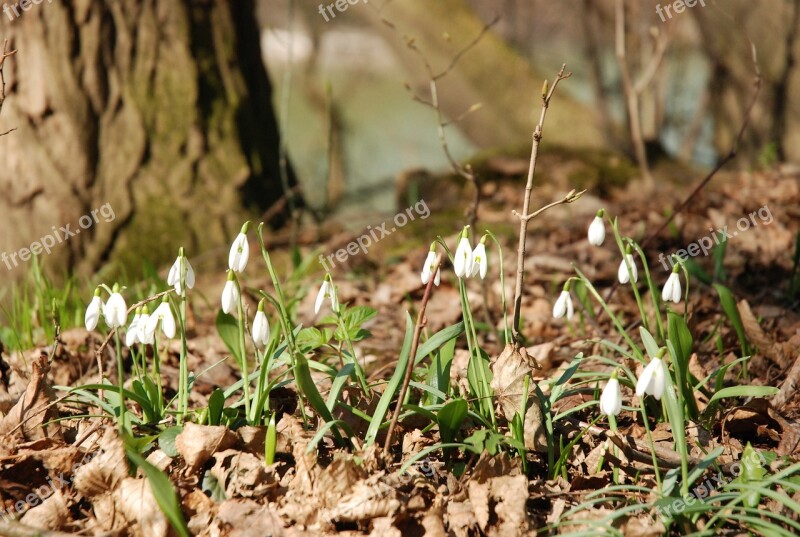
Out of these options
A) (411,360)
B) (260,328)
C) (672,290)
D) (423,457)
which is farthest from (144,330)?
(672,290)

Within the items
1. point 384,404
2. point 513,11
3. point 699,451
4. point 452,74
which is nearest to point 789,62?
point 452,74

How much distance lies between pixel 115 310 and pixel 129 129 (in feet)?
8.12

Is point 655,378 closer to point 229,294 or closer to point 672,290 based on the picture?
point 672,290

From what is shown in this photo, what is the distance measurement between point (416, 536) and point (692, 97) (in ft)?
38.6

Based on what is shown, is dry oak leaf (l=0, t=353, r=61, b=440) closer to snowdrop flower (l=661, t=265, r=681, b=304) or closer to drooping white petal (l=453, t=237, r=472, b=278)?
drooping white petal (l=453, t=237, r=472, b=278)

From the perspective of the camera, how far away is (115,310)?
1.93 metres

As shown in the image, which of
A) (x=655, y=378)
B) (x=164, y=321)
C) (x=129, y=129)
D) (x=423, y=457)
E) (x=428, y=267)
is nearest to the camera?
(x=655, y=378)

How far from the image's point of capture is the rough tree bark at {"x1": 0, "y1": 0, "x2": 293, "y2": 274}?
3.89 meters

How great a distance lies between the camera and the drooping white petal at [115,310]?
192 cm

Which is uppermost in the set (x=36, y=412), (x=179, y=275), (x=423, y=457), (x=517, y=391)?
(x=179, y=275)

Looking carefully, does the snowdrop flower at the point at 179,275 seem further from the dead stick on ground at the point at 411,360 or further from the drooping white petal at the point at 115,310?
the dead stick on ground at the point at 411,360

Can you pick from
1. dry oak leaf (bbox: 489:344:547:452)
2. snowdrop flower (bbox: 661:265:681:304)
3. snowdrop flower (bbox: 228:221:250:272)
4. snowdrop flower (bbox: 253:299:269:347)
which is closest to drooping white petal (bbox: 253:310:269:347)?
snowdrop flower (bbox: 253:299:269:347)

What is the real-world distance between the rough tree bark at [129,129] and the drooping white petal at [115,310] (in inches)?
91.0

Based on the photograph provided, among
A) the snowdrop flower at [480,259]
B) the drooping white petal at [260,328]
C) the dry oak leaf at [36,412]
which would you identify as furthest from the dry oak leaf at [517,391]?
the dry oak leaf at [36,412]
